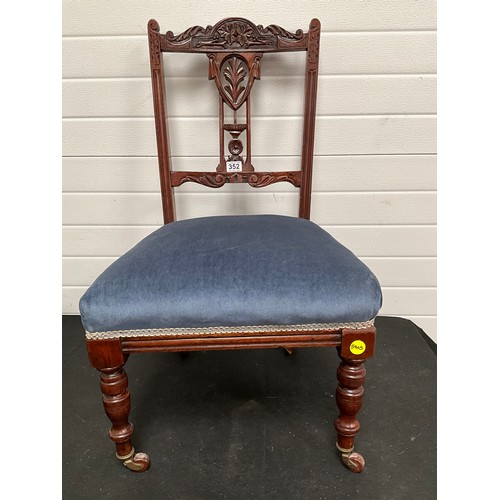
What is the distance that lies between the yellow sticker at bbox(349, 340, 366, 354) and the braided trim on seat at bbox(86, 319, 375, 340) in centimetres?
3

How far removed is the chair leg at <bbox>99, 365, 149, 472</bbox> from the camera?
0.90 metres

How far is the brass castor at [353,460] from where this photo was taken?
0.99 m

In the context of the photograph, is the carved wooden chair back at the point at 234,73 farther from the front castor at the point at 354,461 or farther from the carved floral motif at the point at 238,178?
the front castor at the point at 354,461

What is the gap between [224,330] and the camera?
2.78ft

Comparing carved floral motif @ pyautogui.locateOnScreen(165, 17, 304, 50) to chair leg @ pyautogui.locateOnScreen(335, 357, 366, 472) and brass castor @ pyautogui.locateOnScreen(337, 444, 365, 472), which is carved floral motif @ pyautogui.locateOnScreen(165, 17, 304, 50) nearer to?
chair leg @ pyautogui.locateOnScreen(335, 357, 366, 472)

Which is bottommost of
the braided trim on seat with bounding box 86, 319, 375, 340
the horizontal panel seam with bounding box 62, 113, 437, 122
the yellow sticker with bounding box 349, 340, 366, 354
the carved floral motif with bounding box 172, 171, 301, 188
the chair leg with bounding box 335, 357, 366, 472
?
the chair leg with bounding box 335, 357, 366, 472

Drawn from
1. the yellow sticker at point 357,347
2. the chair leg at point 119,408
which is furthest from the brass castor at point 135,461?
the yellow sticker at point 357,347

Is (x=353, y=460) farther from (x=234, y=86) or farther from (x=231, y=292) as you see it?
(x=234, y=86)

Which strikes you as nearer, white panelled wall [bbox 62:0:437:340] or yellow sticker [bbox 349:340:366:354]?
yellow sticker [bbox 349:340:366:354]

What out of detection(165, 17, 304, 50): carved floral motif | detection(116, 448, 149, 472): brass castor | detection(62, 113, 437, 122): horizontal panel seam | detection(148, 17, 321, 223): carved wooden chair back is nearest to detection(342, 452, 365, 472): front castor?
detection(116, 448, 149, 472): brass castor

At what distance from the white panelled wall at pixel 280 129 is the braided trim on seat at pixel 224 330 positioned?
665mm

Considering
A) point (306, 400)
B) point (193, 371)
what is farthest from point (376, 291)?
point (193, 371)

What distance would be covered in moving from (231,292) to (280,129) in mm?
739

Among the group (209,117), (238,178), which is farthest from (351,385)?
(209,117)
